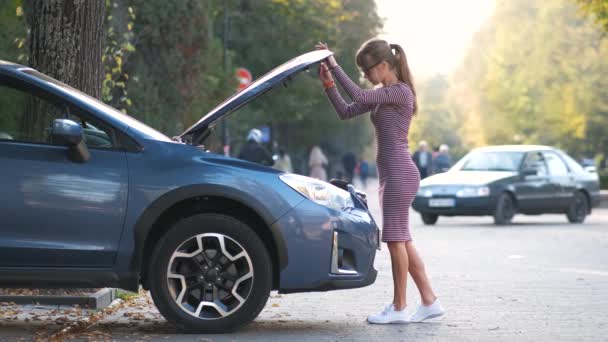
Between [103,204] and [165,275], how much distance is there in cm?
56

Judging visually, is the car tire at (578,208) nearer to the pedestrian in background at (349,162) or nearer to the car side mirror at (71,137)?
the car side mirror at (71,137)

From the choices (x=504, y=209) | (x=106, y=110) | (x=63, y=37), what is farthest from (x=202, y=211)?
(x=504, y=209)

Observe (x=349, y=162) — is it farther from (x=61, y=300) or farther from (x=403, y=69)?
(x=403, y=69)

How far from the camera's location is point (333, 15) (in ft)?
151

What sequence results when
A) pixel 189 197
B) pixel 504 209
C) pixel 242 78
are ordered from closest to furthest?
pixel 189 197
pixel 504 209
pixel 242 78

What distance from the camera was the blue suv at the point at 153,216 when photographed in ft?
26.0

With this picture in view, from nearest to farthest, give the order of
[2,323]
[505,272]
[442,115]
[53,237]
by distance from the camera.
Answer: [53,237], [2,323], [505,272], [442,115]

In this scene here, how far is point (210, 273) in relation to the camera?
26.8ft

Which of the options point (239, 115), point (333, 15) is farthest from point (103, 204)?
point (333, 15)

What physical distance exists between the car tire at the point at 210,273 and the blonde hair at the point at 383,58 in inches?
59.6

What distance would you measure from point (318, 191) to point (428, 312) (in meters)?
1.31

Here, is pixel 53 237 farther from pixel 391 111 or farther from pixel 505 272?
pixel 505 272

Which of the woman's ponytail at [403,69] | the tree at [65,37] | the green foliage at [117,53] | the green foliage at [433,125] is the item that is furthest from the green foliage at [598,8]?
the green foliage at [433,125]

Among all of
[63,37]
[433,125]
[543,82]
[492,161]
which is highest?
[433,125]
